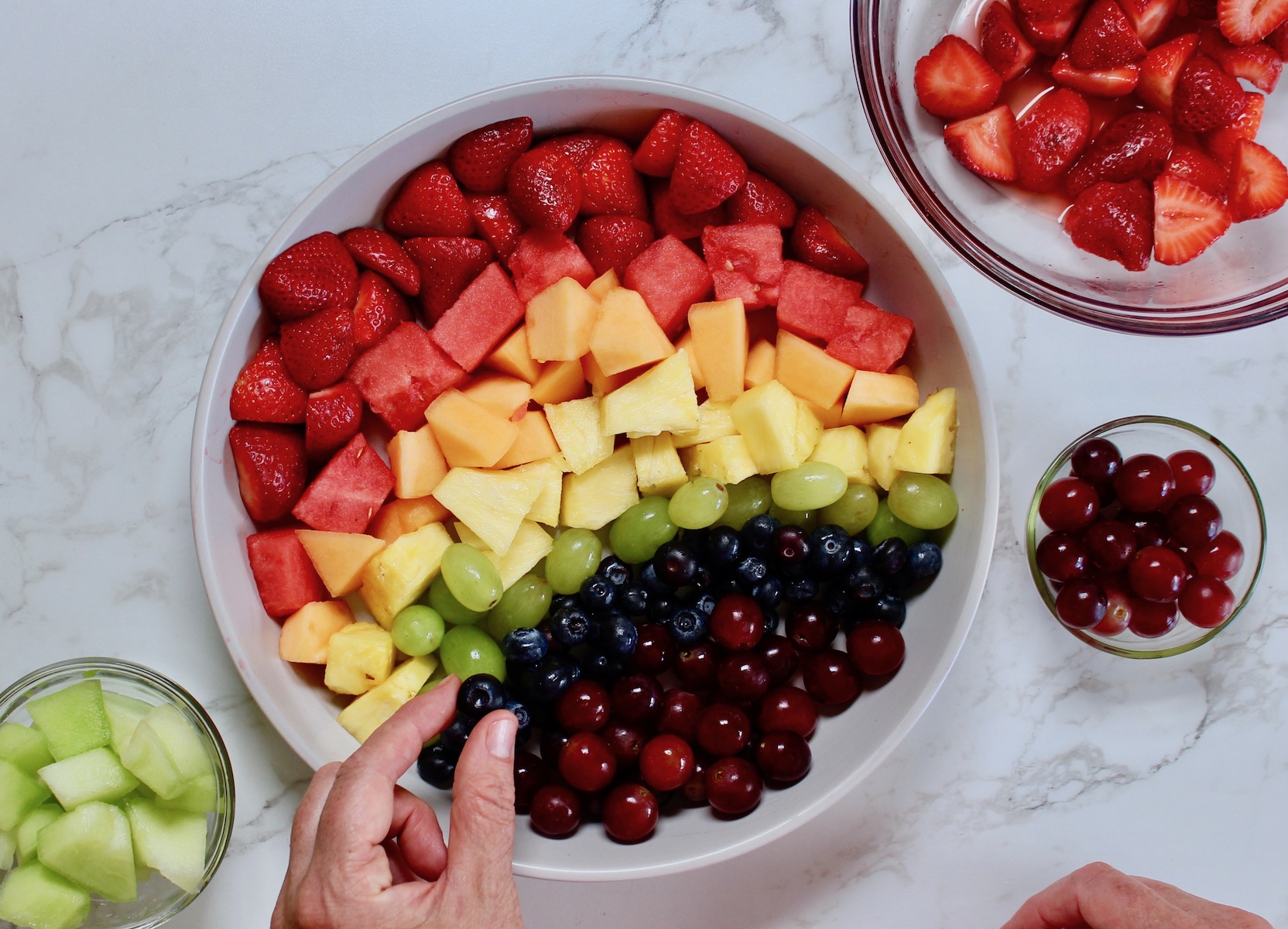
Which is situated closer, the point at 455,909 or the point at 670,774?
the point at 455,909

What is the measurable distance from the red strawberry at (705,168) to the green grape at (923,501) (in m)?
0.45

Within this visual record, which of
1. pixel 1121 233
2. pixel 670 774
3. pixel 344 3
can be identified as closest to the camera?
pixel 1121 233

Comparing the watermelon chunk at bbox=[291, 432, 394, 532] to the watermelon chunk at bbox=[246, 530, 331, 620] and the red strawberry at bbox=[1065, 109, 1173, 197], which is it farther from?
the red strawberry at bbox=[1065, 109, 1173, 197]

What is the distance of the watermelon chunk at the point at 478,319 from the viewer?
1260 mm

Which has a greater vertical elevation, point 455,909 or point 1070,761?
point 455,909

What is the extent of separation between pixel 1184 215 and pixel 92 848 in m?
1.50

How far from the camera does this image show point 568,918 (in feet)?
4.42

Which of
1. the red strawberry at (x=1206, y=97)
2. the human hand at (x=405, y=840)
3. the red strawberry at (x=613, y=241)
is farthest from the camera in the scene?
the red strawberry at (x=613, y=241)

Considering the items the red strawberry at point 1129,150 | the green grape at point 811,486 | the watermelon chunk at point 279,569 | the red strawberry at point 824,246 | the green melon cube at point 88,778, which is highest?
the red strawberry at point 1129,150

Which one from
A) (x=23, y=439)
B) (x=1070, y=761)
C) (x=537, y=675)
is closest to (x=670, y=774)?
(x=537, y=675)

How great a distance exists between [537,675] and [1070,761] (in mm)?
812

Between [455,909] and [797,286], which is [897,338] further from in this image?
[455,909]

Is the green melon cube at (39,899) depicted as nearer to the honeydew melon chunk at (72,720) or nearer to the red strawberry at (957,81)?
the honeydew melon chunk at (72,720)

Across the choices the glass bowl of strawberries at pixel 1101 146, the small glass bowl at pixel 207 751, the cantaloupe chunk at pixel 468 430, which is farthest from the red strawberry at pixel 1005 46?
the small glass bowl at pixel 207 751
